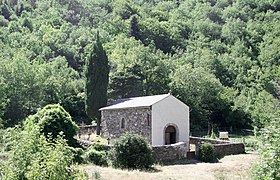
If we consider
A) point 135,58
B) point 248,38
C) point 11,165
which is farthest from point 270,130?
point 248,38

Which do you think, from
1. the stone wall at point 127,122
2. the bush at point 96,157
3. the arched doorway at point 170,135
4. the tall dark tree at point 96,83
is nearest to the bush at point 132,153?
the bush at point 96,157

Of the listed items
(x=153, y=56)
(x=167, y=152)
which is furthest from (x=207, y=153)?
(x=153, y=56)

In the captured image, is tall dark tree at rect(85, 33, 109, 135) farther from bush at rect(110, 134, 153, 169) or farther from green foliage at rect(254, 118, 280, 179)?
green foliage at rect(254, 118, 280, 179)

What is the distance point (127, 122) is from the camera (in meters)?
30.5

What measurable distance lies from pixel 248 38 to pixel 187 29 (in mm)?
17642

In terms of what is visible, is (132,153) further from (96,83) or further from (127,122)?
(96,83)

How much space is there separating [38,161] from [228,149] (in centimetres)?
2198

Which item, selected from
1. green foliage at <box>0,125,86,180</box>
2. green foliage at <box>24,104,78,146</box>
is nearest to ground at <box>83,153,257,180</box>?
green foliage at <box>24,104,78,146</box>

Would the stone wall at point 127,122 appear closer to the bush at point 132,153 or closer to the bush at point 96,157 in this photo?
the bush at point 132,153

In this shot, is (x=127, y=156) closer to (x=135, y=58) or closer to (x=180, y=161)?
(x=180, y=161)

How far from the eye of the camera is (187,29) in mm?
89938

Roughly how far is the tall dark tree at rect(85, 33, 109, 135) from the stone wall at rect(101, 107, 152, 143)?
281 cm

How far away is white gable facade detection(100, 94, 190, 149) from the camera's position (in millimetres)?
27891

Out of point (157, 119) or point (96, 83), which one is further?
point (96, 83)
